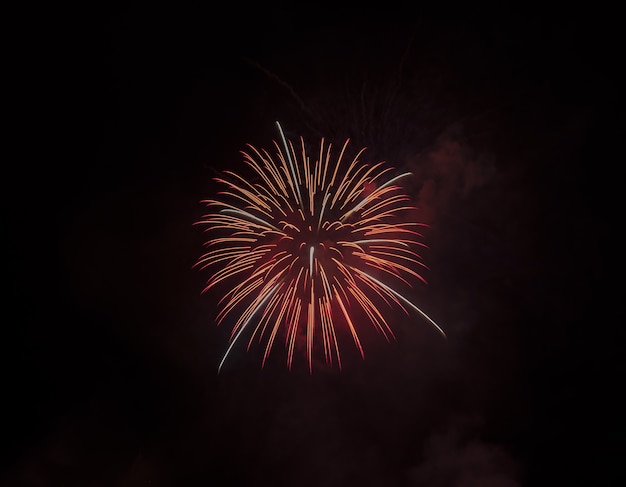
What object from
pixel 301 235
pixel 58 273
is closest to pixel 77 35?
pixel 58 273

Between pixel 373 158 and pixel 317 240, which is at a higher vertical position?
pixel 373 158

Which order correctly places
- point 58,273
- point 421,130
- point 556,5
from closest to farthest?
point 556,5, point 421,130, point 58,273

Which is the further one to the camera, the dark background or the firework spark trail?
Answer: the dark background

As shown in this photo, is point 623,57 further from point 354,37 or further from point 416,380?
point 416,380

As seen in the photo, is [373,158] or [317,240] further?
[373,158]
